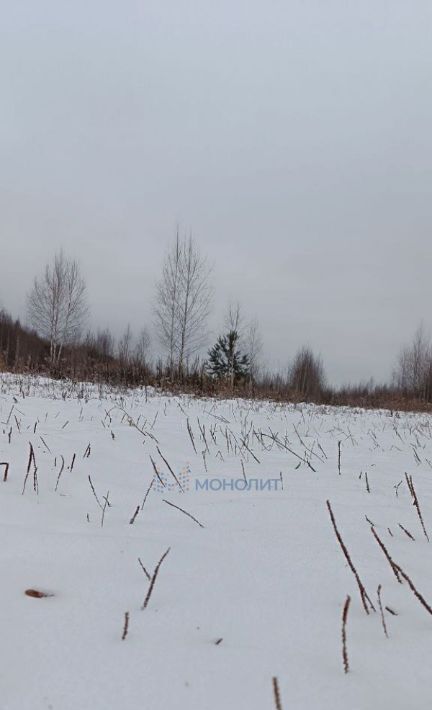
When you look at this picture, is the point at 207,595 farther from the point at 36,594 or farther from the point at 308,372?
the point at 308,372

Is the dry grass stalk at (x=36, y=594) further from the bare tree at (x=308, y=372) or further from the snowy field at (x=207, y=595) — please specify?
the bare tree at (x=308, y=372)

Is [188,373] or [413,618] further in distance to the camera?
[188,373]

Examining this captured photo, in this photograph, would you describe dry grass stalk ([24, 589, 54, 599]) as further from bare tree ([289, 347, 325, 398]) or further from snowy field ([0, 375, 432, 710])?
bare tree ([289, 347, 325, 398])

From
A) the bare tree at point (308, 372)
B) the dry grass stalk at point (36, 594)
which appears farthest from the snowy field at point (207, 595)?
the bare tree at point (308, 372)

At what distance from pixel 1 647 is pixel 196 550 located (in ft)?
2.13

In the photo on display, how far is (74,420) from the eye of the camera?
165 inches

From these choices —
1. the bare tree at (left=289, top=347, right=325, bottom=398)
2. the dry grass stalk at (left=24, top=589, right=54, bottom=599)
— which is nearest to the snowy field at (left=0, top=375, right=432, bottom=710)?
the dry grass stalk at (left=24, top=589, right=54, bottom=599)

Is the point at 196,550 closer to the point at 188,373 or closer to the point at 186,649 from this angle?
the point at 186,649

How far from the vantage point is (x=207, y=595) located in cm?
107

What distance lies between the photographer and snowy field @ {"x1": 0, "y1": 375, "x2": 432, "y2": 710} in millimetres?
746

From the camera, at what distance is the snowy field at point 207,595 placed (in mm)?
746

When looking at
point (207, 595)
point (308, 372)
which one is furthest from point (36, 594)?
point (308, 372)

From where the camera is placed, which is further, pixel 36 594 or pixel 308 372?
pixel 308 372

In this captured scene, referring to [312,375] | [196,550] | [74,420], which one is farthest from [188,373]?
[312,375]
